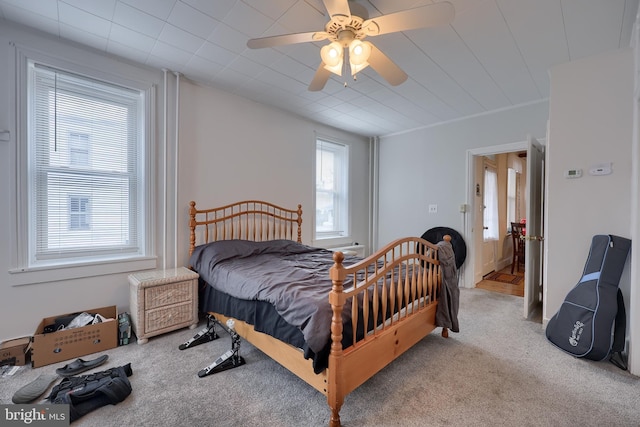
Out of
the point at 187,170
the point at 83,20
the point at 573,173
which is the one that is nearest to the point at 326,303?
the point at 187,170

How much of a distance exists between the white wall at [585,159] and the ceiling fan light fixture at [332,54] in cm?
220

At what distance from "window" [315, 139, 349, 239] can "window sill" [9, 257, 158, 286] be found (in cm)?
244

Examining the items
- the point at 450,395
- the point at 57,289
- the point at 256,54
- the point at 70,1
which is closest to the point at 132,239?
the point at 57,289

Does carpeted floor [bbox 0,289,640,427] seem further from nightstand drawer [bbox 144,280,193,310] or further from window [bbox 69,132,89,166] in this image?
window [bbox 69,132,89,166]

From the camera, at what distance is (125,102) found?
2.73 metres

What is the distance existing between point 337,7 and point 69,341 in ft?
Answer: 9.76

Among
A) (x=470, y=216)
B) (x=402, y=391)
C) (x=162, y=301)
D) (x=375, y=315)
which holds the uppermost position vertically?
(x=470, y=216)

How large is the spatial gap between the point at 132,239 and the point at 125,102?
1362 mm

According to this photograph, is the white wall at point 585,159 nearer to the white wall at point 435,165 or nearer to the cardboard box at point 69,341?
the white wall at point 435,165

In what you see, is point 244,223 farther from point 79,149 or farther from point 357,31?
point 357,31

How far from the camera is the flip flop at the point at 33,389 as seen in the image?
164cm

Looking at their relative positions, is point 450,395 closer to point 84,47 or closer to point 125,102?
point 125,102

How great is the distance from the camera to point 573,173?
2.48 m

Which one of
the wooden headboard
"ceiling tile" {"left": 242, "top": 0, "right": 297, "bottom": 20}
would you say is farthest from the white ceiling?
the wooden headboard
